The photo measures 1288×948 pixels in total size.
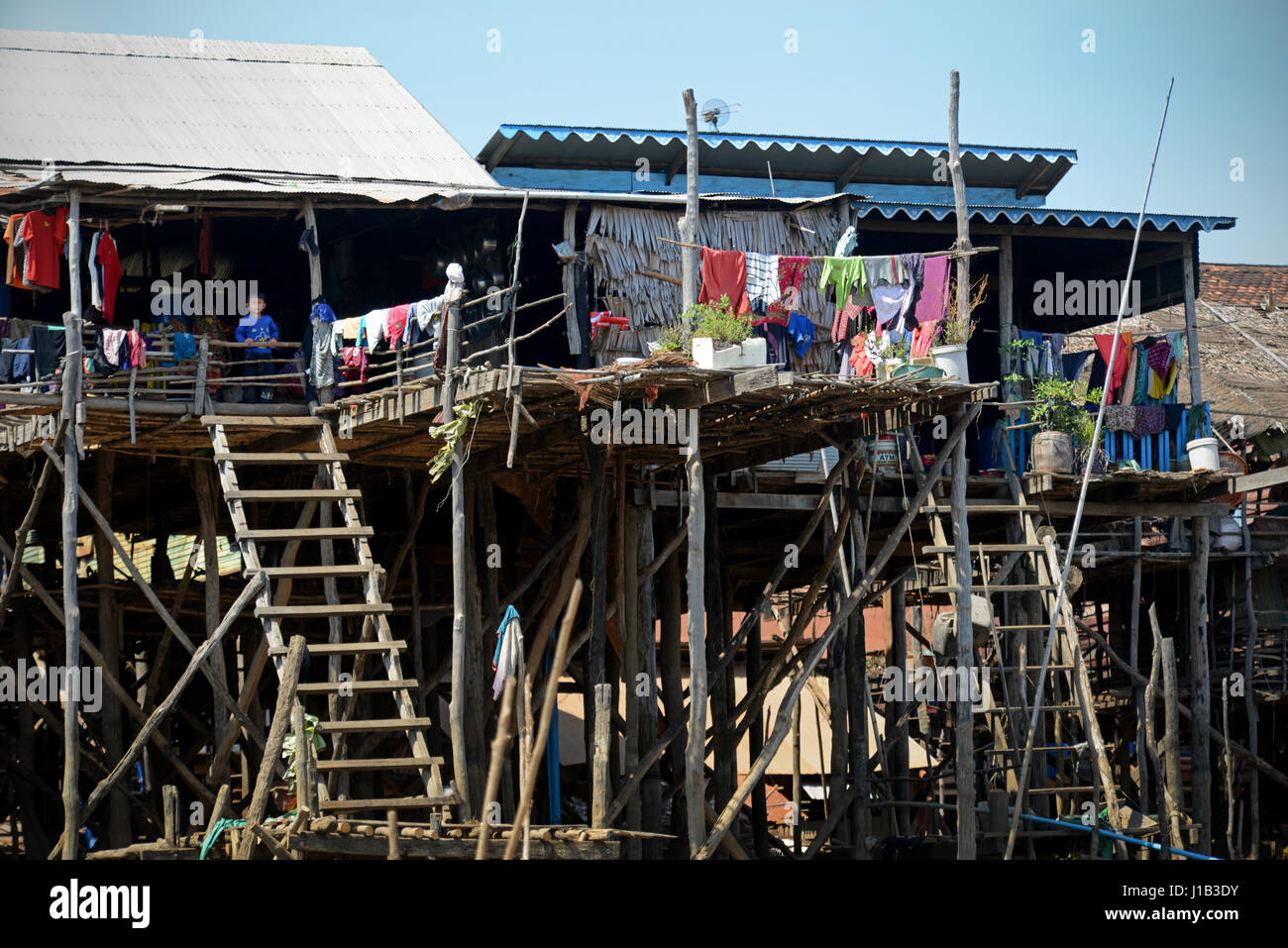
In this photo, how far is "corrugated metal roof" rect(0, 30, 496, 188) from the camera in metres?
19.2

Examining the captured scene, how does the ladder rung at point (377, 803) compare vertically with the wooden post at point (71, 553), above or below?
below

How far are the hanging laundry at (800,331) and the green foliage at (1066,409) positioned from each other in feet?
8.91

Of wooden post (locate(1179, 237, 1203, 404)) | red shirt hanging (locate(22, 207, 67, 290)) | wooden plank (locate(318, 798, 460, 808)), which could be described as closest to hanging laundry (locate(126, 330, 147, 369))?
red shirt hanging (locate(22, 207, 67, 290))

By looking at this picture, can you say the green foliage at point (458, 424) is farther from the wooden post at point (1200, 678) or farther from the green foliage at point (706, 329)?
the wooden post at point (1200, 678)

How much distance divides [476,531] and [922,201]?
866 cm

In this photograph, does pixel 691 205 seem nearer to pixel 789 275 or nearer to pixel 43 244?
pixel 789 275

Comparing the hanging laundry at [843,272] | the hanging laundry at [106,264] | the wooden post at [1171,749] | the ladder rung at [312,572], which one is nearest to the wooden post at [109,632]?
the hanging laundry at [106,264]

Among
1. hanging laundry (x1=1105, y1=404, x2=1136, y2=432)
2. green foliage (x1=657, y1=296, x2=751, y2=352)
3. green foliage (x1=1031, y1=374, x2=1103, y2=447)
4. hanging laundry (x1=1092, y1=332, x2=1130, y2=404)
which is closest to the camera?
green foliage (x1=657, y1=296, x2=751, y2=352)

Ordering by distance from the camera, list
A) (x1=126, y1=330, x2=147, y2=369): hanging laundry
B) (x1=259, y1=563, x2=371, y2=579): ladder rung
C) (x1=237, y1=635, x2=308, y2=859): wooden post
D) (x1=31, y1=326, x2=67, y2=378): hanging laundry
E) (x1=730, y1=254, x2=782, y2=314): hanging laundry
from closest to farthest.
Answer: (x1=237, y1=635, x2=308, y2=859): wooden post
(x1=259, y1=563, x2=371, y2=579): ladder rung
(x1=126, y1=330, x2=147, y2=369): hanging laundry
(x1=31, y1=326, x2=67, y2=378): hanging laundry
(x1=730, y1=254, x2=782, y2=314): hanging laundry

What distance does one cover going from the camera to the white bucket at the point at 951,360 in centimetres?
1627

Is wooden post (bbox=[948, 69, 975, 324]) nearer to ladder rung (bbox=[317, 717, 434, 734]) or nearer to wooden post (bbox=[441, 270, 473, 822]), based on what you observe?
wooden post (bbox=[441, 270, 473, 822])

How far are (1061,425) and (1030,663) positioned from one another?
2.53 metres

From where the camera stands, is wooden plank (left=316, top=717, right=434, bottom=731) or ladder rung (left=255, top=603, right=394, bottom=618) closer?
wooden plank (left=316, top=717, right=434, bottom=731)

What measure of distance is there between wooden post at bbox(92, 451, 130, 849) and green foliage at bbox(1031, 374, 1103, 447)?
959 centimetres
